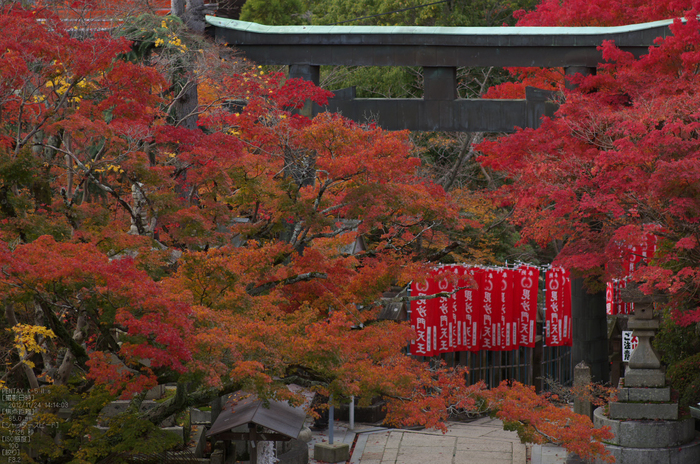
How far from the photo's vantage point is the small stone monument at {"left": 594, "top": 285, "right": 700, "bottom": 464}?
12859 millimetres

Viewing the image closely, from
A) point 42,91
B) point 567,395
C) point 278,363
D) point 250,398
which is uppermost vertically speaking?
point 42,91

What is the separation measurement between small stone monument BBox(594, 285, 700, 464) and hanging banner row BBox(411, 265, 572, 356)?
4.65m

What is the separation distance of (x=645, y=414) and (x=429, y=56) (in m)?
8.26

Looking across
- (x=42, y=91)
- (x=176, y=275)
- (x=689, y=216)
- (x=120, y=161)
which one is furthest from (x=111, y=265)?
(x=689, y=216)

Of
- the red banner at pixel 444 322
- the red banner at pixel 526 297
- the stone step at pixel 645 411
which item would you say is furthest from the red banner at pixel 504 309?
the stone step at pixel 645 411

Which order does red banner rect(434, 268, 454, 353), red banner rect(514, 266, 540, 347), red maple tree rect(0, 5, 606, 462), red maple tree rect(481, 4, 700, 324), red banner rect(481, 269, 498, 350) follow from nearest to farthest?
1. red maple tree rect(0, 5, 606, 462)
2. red maple tree rect(481, 4, 700, 324)
3. red banner rect(434, 268, 454, 353)
4. red banner rect(481, 269, 498, 350)
5. red banner rect(514, 266, 540, 347)

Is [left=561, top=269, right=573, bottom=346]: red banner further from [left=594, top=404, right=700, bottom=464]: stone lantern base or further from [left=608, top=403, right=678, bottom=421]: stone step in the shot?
[left=594, top=404, right=700, bottom=464]: stone lantern base

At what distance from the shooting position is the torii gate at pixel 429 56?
15.2m

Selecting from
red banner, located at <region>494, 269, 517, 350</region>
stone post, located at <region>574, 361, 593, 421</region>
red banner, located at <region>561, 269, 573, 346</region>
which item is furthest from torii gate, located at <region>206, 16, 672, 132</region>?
red banner, located at <region>561, 269, 573, 346</region>

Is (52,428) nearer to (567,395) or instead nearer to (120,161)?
(120,161)

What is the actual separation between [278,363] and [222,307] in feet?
4.00

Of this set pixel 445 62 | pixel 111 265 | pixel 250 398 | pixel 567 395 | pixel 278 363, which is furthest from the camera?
pixel 567 395

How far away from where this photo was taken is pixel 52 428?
32.4 feet

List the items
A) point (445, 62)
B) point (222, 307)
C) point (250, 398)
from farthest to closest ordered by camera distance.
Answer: point (445, 62) → point (250, 398) → point (222, 307)
